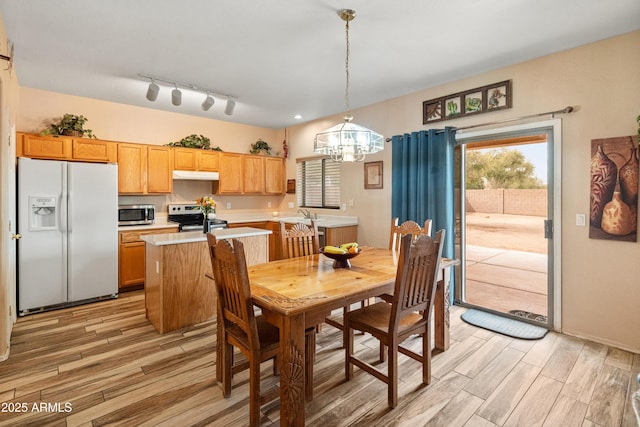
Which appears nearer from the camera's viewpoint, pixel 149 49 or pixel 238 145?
pixel 149 49

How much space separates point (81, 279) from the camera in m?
3.78

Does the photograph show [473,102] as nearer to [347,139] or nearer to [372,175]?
[372,175]

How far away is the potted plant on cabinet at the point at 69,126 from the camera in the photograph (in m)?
4.05

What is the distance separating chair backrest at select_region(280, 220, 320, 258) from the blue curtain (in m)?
1.55

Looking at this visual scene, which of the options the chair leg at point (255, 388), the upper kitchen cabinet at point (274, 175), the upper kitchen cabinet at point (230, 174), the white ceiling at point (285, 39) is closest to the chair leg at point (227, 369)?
the chair leg at point (255, 388)

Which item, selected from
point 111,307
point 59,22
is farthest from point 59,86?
point 111,307

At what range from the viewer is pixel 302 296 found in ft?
6.00

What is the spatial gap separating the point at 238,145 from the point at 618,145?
5.26 m

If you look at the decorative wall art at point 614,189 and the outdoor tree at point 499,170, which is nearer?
the decorative wall art at point 614,189

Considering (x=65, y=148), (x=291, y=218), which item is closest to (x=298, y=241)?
(x=291, y=218)

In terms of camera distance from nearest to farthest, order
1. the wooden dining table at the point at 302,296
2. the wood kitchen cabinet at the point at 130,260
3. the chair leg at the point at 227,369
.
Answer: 1. the wooden dining table at the point at 302,296
2. the chair leg at the point at 227,369
3. the wood kitchen cabinet at the point at 130,260

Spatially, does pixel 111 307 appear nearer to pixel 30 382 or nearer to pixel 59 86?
pixel 30 382

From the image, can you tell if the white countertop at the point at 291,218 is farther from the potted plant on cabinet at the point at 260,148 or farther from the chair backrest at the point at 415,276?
the chair backrest at the point at 415,276

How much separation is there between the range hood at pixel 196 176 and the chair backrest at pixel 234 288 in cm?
332
